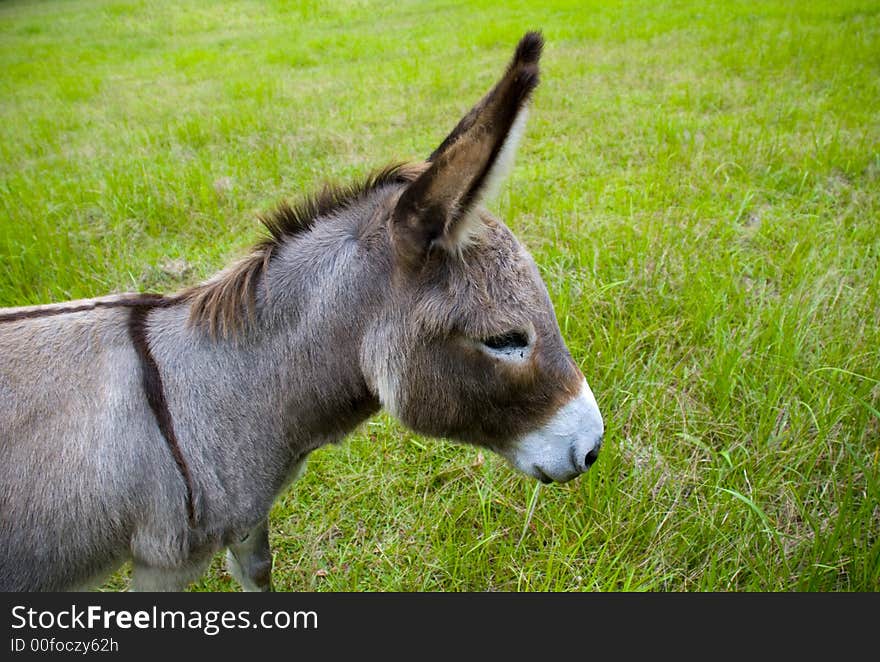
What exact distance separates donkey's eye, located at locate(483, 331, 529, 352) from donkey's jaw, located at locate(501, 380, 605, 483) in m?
0.23

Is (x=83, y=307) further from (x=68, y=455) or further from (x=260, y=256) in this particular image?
(x=260, y=256)

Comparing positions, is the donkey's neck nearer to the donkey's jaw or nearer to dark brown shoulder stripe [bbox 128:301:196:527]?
dark brown shoulder stripe [bbox 128:301:196:527]

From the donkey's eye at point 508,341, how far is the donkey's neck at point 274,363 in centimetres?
35

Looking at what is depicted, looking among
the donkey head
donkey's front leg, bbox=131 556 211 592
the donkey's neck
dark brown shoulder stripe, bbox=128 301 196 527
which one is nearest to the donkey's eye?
the donkey head

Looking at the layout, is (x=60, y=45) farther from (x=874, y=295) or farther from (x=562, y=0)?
(x=874, y=295)

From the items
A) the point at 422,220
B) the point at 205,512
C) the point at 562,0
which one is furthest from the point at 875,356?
the point at 562,0

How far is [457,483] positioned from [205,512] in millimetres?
1382

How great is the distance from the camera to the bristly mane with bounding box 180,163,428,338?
1677 millimetres

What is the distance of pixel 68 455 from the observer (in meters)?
1.54

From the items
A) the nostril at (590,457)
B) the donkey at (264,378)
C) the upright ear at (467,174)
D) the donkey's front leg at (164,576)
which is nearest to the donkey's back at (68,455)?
the donkey at (264,378)

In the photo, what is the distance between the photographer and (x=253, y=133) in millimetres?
6625

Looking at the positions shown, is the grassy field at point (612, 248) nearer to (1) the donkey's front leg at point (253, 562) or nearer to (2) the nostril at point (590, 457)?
(1) the donkey's front leg at point (253, 562)

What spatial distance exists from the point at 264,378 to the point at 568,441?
938 mm

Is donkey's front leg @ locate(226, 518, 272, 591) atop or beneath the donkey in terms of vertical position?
beneath
